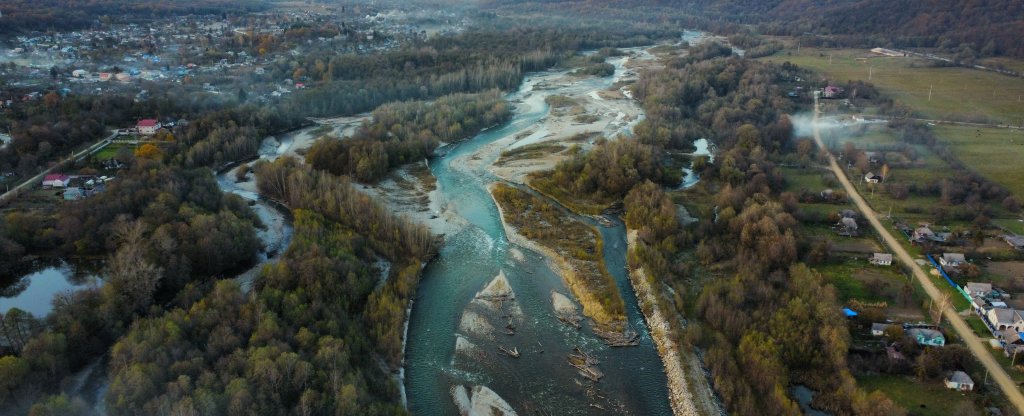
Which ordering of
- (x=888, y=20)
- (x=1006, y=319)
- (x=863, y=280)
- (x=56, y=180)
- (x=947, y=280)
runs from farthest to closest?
1. (x=888, y=20)
2. (x=56, y=180)
3. (x=863, y=280)
4. (x=947, y=280)
5. (x=1006, y=319)

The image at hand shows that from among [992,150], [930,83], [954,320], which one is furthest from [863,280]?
[930,83]

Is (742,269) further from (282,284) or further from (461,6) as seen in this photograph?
(461,6)

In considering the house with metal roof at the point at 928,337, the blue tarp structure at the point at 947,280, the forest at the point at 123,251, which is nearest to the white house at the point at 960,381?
the house with metal roof at the point at 928,337

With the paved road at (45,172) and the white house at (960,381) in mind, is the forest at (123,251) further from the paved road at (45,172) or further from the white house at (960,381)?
the white house at (960,381)

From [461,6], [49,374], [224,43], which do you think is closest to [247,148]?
[49,374]

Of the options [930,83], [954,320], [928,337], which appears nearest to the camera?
[928,337]

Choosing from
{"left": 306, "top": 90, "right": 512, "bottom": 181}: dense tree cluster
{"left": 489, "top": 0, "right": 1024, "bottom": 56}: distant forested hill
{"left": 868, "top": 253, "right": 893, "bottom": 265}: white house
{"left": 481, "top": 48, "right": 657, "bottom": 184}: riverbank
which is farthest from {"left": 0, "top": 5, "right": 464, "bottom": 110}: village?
{"left": 489, "top": 0, "right": 1024, "bottom": 56}: distant forested hill

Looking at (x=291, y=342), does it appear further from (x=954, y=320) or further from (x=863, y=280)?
(x=954, y=320)
